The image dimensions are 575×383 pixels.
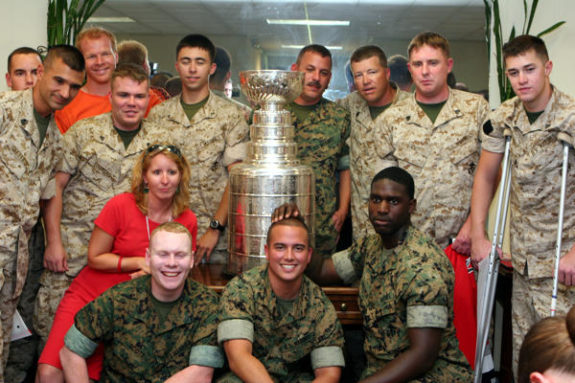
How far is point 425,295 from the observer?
8.54ft

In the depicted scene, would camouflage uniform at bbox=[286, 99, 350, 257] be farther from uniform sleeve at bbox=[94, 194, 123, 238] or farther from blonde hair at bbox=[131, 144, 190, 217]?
uniform sleeve at bbox=[94, 194, 123, 238]

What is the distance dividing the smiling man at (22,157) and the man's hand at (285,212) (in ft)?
3.83

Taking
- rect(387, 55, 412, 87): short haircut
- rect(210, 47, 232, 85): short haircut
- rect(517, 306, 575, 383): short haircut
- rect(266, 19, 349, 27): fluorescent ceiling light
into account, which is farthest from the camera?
rect(266, 19, 349, 27): fluorescent ceiling light

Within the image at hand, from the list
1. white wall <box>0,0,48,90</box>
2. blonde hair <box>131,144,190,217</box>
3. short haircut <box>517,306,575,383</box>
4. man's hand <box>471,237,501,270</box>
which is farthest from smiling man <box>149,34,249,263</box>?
short haircut <box>517,306,575,383</box>

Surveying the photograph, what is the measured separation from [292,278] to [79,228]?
140cm

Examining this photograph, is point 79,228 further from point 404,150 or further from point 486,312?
point 486,312

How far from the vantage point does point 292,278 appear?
8.81 ft

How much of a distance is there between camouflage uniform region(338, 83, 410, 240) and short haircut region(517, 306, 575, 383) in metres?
2.21

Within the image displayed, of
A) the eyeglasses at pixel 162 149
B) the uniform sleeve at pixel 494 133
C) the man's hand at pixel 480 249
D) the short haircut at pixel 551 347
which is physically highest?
the uniform sleeve at pixel 494 133

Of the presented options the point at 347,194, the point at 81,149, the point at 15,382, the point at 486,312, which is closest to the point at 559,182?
the point at 486,312

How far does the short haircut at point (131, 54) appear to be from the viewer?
4.73 metres

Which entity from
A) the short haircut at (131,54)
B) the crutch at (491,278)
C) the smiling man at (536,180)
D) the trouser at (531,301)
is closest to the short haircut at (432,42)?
the smiling man at (536,180)

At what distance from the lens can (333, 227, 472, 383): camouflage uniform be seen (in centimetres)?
261

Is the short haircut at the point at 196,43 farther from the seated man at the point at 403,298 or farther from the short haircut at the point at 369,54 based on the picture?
the seated man at the point at 403,298
